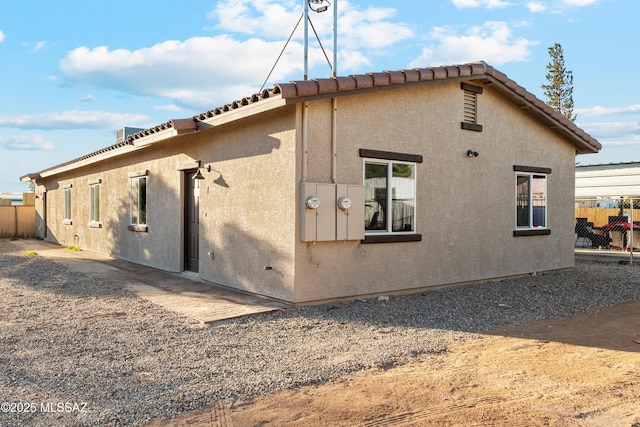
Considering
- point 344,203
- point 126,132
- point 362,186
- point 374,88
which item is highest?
point 126,132

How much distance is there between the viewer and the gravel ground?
436 cm

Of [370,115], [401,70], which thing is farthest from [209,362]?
[401,70]

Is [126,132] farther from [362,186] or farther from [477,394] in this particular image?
[477,394]

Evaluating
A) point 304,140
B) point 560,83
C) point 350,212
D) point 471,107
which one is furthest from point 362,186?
point 560,83

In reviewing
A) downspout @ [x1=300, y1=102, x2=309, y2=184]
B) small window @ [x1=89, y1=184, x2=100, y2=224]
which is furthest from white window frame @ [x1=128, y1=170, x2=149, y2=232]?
downspout @ [x1=300, y1=102, x2=309, y2=184]

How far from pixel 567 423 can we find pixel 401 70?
6.19 metres

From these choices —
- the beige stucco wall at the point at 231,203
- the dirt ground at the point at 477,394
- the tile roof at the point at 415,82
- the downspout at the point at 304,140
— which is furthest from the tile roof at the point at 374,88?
the dirt ground at the point at 477,394

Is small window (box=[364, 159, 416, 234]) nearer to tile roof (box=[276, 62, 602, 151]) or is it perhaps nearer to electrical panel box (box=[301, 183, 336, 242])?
electrical panel box (box=[301, 183, 336, 242])

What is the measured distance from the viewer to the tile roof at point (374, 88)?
741 cm

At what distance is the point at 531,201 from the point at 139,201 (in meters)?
9.47

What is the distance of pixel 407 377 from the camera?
4.96 meters

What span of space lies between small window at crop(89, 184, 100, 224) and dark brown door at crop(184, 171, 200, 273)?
6.53m

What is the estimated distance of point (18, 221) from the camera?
25.0 m

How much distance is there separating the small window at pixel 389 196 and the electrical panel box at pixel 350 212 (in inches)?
15.0
